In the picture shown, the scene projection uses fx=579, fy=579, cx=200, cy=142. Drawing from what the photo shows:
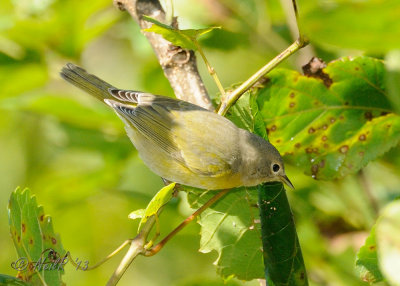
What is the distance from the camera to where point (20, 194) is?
2201 millimetres

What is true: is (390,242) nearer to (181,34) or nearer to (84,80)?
(181,34)

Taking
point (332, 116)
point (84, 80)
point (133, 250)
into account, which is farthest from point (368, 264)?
point (84, 80)

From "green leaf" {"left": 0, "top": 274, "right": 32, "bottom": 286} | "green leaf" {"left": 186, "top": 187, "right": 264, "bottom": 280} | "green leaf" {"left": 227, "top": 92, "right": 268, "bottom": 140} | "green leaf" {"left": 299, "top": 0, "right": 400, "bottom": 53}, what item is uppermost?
"green leaf" {"left": 299, "top": 0, "right": 400, "bottom": 53}

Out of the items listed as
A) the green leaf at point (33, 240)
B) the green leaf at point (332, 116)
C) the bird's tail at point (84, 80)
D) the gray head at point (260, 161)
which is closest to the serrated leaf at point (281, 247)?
the green leaf at point (332, 116)

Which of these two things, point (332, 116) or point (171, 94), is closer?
point (332, 116)

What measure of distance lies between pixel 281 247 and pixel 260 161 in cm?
135

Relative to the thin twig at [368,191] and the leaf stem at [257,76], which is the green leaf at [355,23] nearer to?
the thin twig at [368,191]

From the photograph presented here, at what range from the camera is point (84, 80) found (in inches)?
148

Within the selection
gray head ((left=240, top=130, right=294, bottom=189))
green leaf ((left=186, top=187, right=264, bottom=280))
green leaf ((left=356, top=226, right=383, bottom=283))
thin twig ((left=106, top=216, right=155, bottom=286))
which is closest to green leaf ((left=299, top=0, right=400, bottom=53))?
gray head ((left=240, top=130, right=294, bottom=189))

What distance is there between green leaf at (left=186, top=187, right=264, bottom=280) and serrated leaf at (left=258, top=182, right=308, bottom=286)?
16.5 inches

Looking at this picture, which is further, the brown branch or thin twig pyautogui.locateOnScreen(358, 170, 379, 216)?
thin twig pyautogui.locateOnScreen(358, 170, 379, 216)

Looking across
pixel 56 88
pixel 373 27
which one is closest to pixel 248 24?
pixel 373 27

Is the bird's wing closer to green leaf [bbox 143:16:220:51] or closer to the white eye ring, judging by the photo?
the white eye ring

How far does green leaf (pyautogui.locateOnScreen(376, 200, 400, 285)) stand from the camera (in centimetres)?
119
